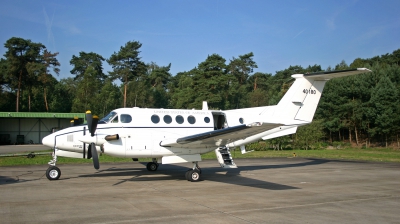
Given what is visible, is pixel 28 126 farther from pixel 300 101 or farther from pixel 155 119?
pixel 300 101

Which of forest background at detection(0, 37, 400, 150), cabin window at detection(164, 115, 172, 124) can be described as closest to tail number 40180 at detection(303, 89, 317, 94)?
cabin window at detection(164, 115, 172, 124)

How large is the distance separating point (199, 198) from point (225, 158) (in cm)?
459

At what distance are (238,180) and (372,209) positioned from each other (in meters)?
6.25

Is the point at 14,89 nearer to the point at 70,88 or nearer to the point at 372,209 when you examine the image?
the point at 70,88

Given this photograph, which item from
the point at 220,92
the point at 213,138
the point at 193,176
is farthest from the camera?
the point at 220,92

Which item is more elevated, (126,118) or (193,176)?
(126,118)

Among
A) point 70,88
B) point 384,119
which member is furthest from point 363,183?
Result: point 70,88

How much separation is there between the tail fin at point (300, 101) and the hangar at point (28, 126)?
123 ft

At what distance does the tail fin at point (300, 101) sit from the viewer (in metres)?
A: 17.5

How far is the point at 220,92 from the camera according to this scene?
203ft

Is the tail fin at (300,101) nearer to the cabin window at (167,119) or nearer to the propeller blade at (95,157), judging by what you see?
the cabin window at (167,119)

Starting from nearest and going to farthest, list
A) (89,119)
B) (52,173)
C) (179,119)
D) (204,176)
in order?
(89,119), (52,173), (179,119), (204,176)

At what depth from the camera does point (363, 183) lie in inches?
554

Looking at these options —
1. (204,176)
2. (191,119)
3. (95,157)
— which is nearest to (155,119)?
(191,119)
